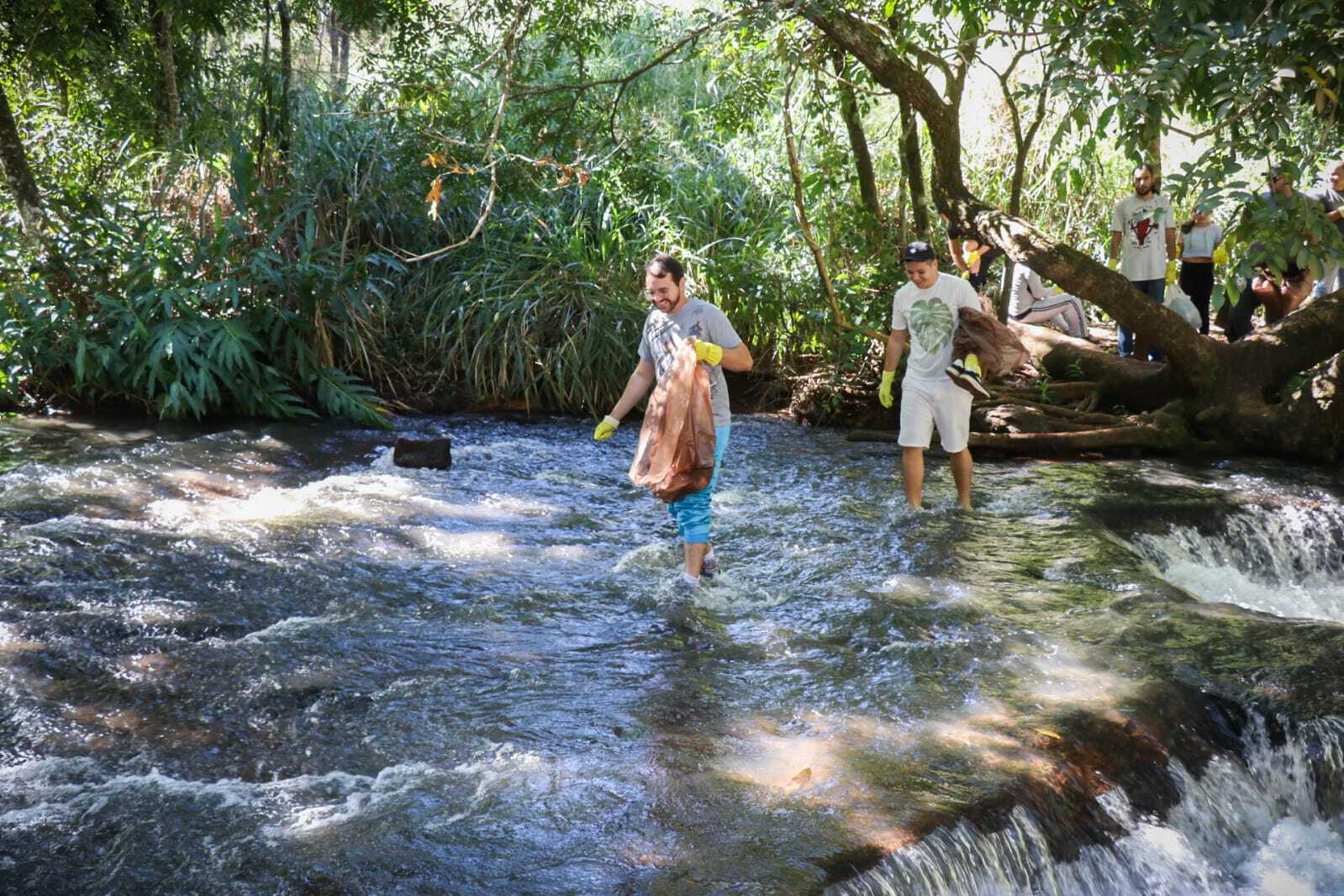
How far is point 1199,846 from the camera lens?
4742 mm

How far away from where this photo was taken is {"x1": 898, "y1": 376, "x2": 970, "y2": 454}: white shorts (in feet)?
25.9

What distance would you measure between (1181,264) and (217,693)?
1003cm

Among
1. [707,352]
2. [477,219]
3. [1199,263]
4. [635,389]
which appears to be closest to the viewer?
[707,352]

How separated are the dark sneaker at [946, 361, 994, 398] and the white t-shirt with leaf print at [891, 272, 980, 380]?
0.09 meters

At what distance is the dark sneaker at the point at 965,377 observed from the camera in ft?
25.1

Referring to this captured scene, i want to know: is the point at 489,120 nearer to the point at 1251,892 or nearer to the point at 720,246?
the point at 720,246

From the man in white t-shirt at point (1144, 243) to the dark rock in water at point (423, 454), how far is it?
607 cm

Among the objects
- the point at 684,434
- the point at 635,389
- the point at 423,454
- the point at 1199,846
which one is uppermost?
the point at 635,389

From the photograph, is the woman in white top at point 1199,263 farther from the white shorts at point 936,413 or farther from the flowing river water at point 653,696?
the white shorts at point 936,413

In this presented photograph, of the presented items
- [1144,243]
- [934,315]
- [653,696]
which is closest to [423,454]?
[934,315]

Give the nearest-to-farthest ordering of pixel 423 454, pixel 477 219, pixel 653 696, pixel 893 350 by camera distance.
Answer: pixel 653 696 < pixel 893 350 < pixel 423 454 < pixel 477 219

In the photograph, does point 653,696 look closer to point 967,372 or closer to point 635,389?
point 635,389

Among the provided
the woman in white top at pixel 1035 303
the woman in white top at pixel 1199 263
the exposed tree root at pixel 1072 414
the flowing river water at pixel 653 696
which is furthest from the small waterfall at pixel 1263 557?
the woman in white top at pixel 1035 303

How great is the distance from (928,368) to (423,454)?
3824mm
